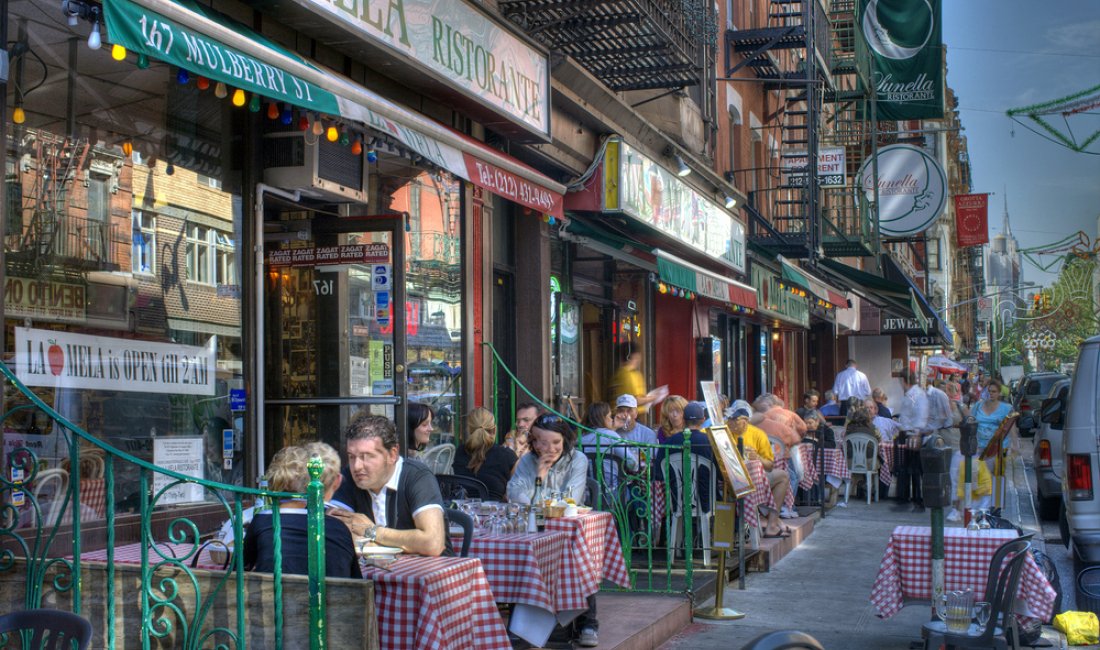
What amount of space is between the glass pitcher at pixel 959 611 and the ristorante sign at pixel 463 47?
5.04 m

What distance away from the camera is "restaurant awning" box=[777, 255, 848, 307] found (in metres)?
19.5

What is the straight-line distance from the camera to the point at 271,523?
184 inches

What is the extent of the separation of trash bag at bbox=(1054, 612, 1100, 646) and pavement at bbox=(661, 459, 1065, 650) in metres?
0.32

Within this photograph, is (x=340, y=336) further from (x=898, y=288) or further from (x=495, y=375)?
(x=898, y=288)

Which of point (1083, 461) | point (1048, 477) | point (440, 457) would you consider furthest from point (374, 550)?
point (1048, 477)

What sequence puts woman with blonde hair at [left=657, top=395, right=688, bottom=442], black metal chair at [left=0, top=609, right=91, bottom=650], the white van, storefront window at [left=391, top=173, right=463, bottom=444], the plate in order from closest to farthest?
black metal chair at [left=0, top=609, right=91, bottom=650], the plate, the white van, storefront window at [left=391, top=173, right=463, bottom=444], woman with blonde hair at [left=657, top=395, right=688, bottom=442]

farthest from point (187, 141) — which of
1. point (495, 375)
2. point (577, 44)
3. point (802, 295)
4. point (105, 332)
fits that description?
point (802, 295)

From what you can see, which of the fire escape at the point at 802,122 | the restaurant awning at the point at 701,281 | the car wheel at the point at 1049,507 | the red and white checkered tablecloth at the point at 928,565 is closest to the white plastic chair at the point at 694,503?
the red and white checkered tablecloth at the point at 928,565

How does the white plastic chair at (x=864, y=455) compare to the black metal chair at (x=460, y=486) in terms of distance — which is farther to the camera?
the white plastic chair at (x=864, y=455)

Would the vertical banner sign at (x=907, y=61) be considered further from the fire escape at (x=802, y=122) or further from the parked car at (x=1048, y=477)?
the parked car at (x=1048, y=477)

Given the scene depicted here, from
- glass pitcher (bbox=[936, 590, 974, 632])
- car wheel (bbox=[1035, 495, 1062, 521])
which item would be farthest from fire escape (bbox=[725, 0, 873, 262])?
glass pitcher (bbox=[936, 590, 974, 632])

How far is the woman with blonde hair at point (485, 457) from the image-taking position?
28.8ft

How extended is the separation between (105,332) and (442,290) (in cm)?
434

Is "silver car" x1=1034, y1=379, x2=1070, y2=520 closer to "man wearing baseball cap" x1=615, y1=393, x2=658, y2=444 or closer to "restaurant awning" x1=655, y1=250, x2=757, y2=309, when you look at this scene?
"restaurant awning" x1=655, y1=250, x2=757, y2=309
